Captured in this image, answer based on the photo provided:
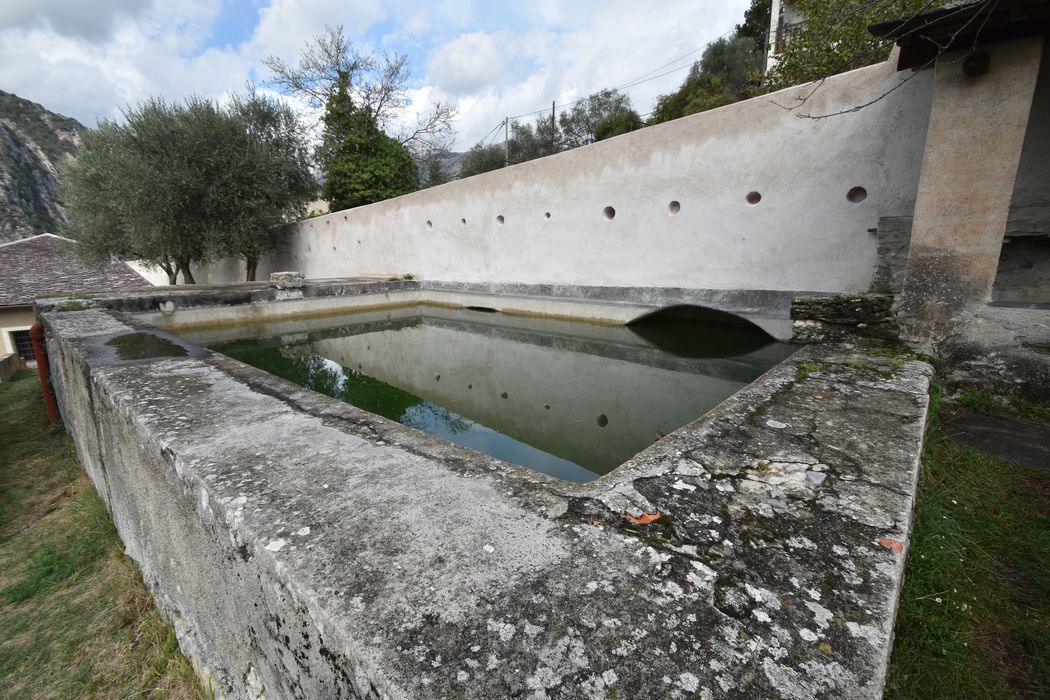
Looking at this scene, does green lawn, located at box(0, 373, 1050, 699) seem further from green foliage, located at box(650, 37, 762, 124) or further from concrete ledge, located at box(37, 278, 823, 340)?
green foliage, located at box(650, 37, 762, 124)

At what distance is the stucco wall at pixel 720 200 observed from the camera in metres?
4.71

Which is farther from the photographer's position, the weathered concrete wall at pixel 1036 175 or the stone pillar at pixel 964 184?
the weathered concrete wall at pixel 1036 175

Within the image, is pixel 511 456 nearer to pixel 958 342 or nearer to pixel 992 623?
pixel 992 623

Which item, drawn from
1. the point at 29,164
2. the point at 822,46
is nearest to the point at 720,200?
the point at 822,46

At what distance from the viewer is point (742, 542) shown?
99 cm

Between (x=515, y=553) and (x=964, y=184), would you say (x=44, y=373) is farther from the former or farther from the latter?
(x=964, y=184)

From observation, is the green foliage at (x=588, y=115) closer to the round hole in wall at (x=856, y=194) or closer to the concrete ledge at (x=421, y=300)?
the concrete ledge at (x=421, y=300)

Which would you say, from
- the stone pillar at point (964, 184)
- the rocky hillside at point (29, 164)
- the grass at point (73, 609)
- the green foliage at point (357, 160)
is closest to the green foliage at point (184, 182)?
the green foliage at point (357, 160)

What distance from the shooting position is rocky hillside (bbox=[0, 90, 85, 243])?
143 feet

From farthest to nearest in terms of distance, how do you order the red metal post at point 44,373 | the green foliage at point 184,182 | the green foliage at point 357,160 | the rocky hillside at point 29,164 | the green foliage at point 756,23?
the rocky hillside at point 29,164 < the green foliage at point 756,23 < the green foliage at point 357,160 < the green foliage at point 184,182 < the red metal post at point 44,373

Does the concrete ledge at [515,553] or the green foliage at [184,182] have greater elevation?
the green foliage at [184,182]

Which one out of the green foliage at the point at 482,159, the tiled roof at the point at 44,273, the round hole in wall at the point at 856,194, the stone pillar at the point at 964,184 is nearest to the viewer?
the stone pillar at the point at 964,184

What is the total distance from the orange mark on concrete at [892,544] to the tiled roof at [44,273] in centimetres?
2145

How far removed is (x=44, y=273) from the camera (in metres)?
17.1
